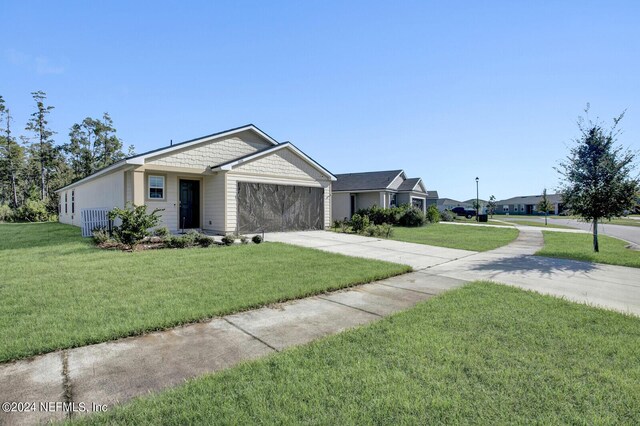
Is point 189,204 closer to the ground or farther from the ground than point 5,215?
farther from the ground

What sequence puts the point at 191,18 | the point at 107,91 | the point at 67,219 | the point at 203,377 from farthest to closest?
the point at 67,219 < the point at 107,91 < the point at 191,18 < the point at 203,377

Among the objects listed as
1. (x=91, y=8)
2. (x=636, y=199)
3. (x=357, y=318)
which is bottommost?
(x=357, y=318)

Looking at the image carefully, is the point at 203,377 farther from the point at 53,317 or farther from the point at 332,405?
the point at 53,317

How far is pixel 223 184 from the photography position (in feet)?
46.0

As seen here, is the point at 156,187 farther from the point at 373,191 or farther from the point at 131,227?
the point at 373,191

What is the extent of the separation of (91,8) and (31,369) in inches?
457

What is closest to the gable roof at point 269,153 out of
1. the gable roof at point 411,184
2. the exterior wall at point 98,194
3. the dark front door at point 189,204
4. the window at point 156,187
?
the dark front door at point 189,204

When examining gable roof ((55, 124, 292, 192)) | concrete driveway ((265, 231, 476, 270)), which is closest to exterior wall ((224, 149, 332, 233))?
gable roof ((55, 124, 292, 192))

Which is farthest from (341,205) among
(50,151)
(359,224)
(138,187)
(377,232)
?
(50,151)

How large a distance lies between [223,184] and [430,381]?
499 inches

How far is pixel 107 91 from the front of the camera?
17250 millimetres

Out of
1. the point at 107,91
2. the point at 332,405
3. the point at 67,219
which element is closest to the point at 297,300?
the point at 332,405

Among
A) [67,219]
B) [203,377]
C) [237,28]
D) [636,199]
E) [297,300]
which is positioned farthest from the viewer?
[67,219]

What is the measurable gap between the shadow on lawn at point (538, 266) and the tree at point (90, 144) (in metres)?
44.3
